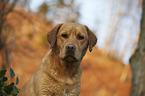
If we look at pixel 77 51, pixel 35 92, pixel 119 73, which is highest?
pixel 77 51

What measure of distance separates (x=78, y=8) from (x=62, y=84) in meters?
25.3

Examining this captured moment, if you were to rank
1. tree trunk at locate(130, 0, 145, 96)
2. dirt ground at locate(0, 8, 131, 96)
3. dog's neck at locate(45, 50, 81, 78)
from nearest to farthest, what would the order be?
dog's neck at locate(45, 50, 81, 78) < tree trunk at locate(130, 0, 145, 96) < dirt ground at locate(0, 8, 131, 96)

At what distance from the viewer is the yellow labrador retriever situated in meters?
3.06

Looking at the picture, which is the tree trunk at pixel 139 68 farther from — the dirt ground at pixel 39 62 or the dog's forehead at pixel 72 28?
the dirt ground at pixel 39 62

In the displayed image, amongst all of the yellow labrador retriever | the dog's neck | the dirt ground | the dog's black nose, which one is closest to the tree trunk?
the yellow labrador retriever

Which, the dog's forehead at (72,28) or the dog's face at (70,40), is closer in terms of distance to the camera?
the dog's face at (70,40)

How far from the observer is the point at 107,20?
93.4 ft

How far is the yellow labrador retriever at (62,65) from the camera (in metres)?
3.06

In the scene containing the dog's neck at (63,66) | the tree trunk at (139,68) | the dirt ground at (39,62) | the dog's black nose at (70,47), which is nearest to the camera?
A: the dog's black nose at (70,47)

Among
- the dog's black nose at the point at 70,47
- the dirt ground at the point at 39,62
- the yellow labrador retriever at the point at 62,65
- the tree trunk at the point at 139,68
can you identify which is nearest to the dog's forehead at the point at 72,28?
the yellow labrador retriever at the point at 62,65

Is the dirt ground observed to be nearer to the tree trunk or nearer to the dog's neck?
the tree trunk

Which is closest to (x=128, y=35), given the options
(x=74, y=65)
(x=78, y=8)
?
(x=78, y=8)

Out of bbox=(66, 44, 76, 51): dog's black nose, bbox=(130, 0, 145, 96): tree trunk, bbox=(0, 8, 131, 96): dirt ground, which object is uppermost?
bbox=(66, 44, 76, 51): dog's black nose

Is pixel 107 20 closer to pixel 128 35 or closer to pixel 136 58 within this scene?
pixel 128 35
